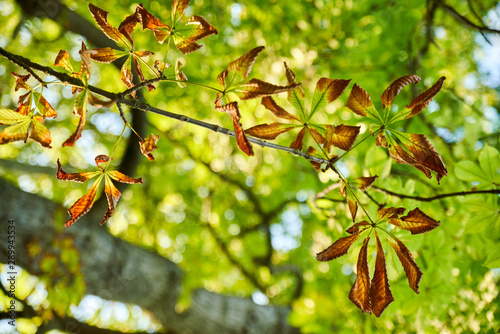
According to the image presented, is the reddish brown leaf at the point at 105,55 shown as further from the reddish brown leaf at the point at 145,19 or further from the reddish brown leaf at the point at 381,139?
the reddish brown leaf at the point at 381,139

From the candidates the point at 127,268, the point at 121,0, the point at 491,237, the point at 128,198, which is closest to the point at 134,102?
the point at 491,237

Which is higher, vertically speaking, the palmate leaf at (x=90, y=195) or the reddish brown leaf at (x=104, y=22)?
the reddish brown leaf at (x=104, y=22)

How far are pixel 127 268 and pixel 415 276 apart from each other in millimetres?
1676

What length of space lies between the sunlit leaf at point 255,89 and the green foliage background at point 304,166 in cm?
61

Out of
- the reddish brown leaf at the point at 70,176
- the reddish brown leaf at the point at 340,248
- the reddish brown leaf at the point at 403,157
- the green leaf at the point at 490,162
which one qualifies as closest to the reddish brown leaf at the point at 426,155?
the reddish brown leaf at the point at 403,157

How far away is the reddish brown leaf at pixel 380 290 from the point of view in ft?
2.29

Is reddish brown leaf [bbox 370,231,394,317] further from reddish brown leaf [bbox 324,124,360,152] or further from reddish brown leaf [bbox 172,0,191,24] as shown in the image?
reddish brown leaf [bbox 172,0,191,24]

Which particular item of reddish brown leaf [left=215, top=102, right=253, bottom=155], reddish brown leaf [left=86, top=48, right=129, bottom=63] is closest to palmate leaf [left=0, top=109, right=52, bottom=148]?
reddish brown leaf [left=86, top=48, right=129, bottom=63]

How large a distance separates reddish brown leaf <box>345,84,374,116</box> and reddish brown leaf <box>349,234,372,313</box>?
320 millimetres

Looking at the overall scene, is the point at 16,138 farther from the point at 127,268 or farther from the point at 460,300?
the point at 460,300

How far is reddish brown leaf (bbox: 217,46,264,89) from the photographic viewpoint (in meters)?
0.62

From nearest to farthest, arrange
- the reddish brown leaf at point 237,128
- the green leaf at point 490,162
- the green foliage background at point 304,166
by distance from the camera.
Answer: the reddish brown leaf at point 237,128
the green leaf at point 490,162
the green foliage background at point 304,166

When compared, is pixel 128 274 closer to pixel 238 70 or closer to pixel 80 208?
pixel 80 208

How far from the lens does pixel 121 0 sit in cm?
247
